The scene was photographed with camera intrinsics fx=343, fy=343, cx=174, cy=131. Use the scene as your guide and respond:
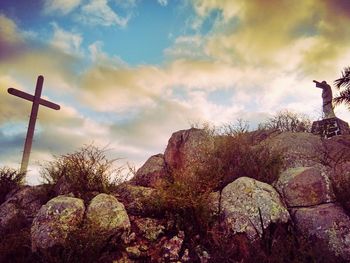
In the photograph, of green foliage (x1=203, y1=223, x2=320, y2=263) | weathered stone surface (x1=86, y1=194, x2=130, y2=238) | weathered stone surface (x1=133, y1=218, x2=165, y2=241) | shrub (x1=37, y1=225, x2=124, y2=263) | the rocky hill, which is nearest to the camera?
green foliage (x1=203, y1=223, x2=320, y2=263)

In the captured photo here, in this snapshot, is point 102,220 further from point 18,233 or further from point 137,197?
point 18,233

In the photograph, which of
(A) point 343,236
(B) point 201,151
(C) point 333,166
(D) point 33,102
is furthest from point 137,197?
(D) point 33,102

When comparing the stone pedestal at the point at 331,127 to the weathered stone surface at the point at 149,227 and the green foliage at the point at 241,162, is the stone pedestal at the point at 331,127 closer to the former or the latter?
the green foliage at the point at 241,162

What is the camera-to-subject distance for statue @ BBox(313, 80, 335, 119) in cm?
1495

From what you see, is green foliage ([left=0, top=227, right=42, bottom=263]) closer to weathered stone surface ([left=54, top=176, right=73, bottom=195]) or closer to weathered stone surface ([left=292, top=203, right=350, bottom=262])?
weathered stone surface ([left=54, top=176, right=73, bottom=195])

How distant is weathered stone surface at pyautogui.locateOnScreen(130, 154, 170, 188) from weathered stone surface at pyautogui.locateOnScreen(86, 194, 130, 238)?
347 centimetres

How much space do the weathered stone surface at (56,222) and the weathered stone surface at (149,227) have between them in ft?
4.31

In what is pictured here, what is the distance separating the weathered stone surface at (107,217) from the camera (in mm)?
7227

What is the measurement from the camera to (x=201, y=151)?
35.6 ft

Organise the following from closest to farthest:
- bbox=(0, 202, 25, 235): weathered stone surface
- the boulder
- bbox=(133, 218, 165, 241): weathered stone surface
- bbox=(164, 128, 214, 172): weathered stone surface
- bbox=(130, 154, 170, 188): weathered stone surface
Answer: bbox=(133, 218, 165, 241): weathered stone surface, bbox=(0, 202, 25, 235): weathered stone surface, the boulder, bbox=(164, 128, 214, 172): weathered stone surface, bbox=(130, 154, 170, 188): weathered stone surface

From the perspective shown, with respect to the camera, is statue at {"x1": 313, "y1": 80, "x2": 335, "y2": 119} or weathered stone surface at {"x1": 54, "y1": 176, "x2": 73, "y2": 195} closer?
weathered stone surface at {"x1": 54, "y1": 176, "x2": 73, "y2": 195}

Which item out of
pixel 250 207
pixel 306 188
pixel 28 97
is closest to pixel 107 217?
pixel 250 207

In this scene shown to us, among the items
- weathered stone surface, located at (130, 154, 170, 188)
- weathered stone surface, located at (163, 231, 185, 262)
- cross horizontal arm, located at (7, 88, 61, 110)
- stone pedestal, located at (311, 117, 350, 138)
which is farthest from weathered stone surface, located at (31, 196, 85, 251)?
stone pedestal, located at (311, 117, 350, 138)

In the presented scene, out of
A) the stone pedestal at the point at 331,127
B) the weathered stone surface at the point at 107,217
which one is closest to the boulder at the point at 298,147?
the stone pedestal at the point at 331,127
